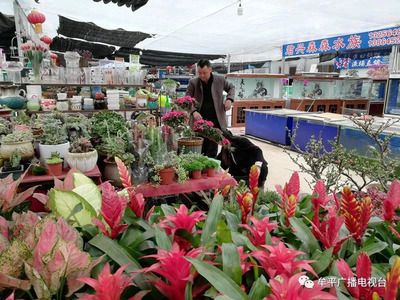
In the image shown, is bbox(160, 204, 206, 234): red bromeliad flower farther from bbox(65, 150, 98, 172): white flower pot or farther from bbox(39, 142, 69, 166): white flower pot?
bbox(39, 142, 69, 166): white flower pot

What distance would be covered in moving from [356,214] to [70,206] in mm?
776

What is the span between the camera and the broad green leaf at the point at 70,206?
837mm

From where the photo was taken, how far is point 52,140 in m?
2.07

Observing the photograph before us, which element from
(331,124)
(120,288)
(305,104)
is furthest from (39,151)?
(305,104)

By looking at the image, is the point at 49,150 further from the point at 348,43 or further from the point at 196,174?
the point at 348,43

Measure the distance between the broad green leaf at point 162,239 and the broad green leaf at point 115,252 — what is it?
68mm

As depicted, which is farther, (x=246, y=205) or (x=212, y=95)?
(x=212, y=95)

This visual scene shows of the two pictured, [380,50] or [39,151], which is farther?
[380,50]

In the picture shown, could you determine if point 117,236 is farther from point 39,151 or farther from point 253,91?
point 253,91

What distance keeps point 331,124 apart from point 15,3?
17.5 feet

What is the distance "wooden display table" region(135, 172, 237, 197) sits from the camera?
2051 mm

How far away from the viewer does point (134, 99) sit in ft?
13.0

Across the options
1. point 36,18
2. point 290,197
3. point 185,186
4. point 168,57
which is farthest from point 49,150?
point 168,57

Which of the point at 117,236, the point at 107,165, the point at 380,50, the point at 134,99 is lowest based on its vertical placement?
the point at 107,165
